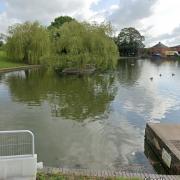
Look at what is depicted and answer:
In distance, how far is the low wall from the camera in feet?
18.0

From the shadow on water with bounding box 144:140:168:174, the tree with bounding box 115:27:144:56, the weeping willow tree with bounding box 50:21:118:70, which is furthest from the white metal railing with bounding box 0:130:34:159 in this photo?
the tree with bounding box 115:27:144:56

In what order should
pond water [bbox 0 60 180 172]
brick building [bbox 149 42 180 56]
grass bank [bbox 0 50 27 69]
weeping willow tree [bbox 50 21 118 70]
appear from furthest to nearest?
brick building [bbox 149 42 180 56] → grass bank [bbox 0 50 27 69] → weeping willow tree [bbox 50 21 118 70] → pond water [bbox 0 60 180 172]

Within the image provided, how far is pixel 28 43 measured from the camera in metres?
41.4

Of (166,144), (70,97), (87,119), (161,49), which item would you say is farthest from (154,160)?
(161,49)

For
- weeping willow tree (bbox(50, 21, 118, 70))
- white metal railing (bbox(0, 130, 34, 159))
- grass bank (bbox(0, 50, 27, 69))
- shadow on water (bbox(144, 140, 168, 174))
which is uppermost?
weeping willow tree (bbox(50, 21, 118, 70))

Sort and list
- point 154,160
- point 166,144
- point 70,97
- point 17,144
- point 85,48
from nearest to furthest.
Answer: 1. point 17,144
2. point 166,144
3. point 154,160
4. point 70,97
5. point 85,48

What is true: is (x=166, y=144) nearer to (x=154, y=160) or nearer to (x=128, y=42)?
(x=154, y=160)

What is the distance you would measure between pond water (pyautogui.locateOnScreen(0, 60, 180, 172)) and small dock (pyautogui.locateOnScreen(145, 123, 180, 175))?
512mm

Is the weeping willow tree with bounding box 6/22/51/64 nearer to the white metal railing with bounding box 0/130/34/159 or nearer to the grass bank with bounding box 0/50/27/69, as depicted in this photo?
the grass bank with bounding box 0/50/27/69

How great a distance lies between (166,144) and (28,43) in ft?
120

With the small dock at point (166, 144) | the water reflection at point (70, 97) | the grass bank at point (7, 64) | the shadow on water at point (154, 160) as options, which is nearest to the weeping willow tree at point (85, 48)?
the water reflection at point (70, 97)

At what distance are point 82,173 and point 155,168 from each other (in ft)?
9.53

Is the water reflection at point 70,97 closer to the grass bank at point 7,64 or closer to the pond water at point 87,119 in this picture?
the pond water at point 87,119

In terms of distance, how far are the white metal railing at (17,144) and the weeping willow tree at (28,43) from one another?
3529cm
